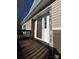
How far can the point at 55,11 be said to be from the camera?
21.0 ft

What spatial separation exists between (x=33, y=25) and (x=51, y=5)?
778 centimetres

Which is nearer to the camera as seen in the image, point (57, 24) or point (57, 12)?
point (57, 24)

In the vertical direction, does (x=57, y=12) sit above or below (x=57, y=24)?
above
